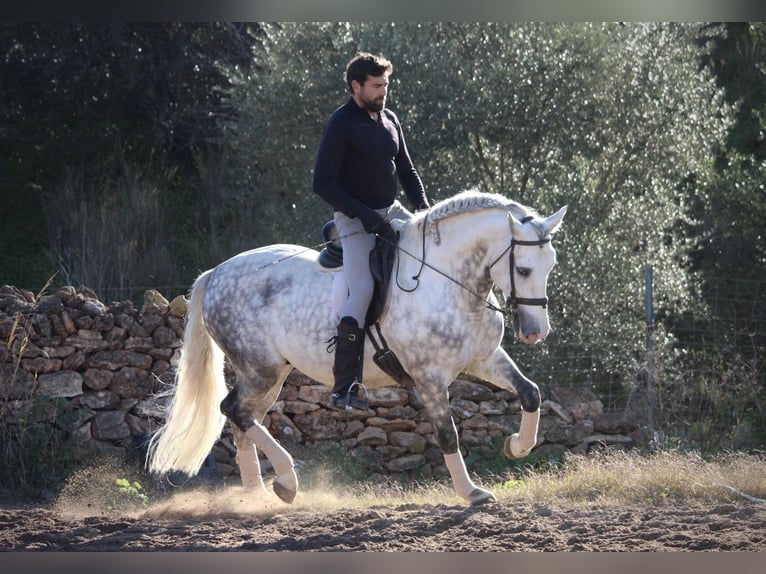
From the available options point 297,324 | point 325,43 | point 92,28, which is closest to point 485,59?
point 325,43

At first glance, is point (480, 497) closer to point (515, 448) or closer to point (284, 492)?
point (515, 448)

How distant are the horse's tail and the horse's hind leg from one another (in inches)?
9.5

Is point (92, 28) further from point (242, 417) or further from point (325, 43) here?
point (242, 417)

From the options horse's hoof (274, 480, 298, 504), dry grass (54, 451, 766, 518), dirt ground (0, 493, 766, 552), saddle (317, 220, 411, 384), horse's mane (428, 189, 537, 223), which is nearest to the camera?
dirt ground (0, 493, 766, 552)

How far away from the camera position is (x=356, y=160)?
6.89 metres

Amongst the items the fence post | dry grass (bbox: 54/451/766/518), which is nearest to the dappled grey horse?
dry grass (bbox: 54/451/766/518)

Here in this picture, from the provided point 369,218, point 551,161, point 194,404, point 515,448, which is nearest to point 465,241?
point 369,218

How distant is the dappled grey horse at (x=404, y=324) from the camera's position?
21.3 ft

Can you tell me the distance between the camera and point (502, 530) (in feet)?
19.5

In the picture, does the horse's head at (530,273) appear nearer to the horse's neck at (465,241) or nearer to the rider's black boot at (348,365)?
the horse's neck at (465,241)

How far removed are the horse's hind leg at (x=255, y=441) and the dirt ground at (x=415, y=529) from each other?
0.20 metres

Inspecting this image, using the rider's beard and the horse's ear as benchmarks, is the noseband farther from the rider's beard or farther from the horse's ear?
the rider's beard

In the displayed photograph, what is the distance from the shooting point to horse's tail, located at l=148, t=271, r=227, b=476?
7648 millimetres

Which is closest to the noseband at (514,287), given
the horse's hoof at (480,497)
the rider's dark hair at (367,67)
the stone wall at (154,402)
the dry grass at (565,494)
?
the horse's hoof at (480,497)
